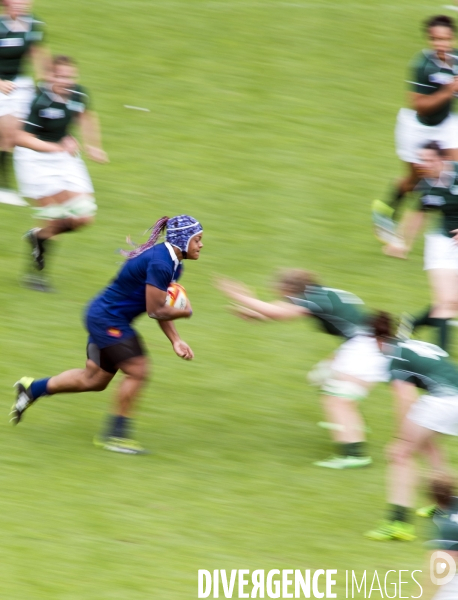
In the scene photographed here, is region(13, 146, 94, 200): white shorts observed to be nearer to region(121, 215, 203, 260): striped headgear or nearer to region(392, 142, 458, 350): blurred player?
region(121, 215, 203, 260): striped headgear

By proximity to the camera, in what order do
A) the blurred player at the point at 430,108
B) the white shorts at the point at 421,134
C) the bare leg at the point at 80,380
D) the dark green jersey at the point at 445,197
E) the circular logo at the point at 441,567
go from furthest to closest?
the white shorts at the point at 421,134 < the blurred player at the point at 430,108 < the dark green jersey at the point at 445,197 < the bare leg at the point at 80,380 < the circular logo at the point at 441,567

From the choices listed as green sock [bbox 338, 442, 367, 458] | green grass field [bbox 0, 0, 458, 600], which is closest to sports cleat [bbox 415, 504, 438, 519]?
green grass field [bbox 0, 0, 458, 600]

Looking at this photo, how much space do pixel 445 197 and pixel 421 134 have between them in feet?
8.52

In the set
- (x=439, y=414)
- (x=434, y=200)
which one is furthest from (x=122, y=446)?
(x=434, y=200)

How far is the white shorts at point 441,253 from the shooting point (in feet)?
32.5

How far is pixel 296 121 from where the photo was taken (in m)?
15.9

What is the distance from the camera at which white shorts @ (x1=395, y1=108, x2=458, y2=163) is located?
1228 cm

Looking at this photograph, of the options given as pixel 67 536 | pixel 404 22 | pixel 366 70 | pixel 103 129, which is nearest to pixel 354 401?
pixel 67 536

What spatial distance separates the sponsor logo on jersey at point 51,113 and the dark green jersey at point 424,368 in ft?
16.3

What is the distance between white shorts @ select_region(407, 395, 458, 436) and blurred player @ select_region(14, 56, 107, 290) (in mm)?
4898

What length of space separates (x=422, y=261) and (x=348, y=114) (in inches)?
155

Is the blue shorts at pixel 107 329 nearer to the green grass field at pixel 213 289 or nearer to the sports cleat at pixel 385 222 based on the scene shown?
the green grass field at pixel 213 289

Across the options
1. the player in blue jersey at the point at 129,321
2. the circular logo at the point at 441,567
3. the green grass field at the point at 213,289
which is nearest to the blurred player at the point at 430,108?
the green grass field at the point at 213,289

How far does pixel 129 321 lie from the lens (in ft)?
27.9
